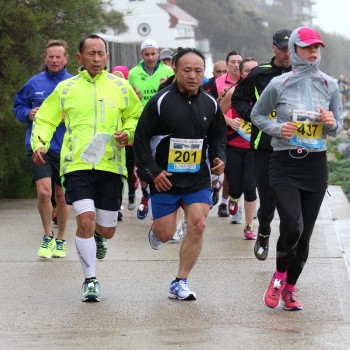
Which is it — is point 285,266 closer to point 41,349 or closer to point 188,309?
point 188,309

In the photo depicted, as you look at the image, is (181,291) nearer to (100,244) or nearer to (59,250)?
(100,244)

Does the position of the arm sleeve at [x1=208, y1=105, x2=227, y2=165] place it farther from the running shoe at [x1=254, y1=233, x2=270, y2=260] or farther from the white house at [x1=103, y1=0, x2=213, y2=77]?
the white house at [x1=103, y1=0, x2=213, y2=77]

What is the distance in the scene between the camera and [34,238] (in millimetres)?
11211

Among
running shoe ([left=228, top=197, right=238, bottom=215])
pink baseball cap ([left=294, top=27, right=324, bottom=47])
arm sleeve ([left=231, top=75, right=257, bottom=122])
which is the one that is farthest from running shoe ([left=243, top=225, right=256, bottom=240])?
pink baseball cap ([left=294, top=27, right=324, bottom=47])

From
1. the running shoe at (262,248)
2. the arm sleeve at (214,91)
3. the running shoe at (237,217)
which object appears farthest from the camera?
the arm sleeve at (214,91)

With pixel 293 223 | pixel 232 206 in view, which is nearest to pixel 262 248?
pixel 293 223

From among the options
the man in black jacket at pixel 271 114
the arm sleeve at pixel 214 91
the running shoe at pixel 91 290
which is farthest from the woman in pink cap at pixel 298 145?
the arm sleeve at pixel 214 91

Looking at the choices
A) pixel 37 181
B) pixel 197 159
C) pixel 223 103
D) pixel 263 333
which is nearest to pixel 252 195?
pixel 223 103

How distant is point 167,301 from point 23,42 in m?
6.83

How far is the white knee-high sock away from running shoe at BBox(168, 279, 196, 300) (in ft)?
2.01

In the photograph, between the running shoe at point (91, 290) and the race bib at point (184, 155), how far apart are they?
40.4 inches

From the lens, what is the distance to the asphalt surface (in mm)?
6656

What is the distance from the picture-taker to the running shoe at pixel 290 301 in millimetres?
7391

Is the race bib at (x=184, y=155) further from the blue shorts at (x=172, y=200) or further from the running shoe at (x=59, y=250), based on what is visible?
the running shoe at (x=59, y=250)
